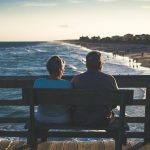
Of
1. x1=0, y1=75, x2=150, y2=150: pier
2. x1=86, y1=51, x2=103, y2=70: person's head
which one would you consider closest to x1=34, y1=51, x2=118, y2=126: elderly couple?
x1=86, y1=51, x2=103, y2=70: person's head

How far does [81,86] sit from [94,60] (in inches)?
14.8

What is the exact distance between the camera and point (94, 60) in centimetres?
516

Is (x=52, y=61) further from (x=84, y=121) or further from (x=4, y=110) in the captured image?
(x=4, y=110)

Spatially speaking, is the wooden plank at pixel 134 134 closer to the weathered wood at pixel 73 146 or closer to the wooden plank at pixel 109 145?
the weathered wood at pixel 73 146

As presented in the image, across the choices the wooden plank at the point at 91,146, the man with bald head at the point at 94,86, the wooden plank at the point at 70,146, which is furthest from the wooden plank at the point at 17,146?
the man with bald head at the point at 94,86

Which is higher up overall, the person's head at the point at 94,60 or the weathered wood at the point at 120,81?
the person's head at the point at 94,60

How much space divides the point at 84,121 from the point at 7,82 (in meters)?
1.37

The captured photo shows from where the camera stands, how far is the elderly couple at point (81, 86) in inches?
204

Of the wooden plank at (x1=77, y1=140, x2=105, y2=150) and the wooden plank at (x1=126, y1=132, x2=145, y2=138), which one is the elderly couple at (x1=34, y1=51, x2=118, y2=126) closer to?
the wooden plank at (x1=126, y1=132, x2=145, y2=138)

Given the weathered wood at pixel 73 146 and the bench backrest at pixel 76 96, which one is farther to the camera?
the weathered wood at pixel 73 146

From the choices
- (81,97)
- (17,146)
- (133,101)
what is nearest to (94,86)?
(81,97)

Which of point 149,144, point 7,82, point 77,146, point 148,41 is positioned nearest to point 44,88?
point 7,82

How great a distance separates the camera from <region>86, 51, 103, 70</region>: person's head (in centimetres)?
514

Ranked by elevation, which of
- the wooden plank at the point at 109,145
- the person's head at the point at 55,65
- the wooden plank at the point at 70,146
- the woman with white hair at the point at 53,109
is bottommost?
the wooden plank at the point at 70,146
